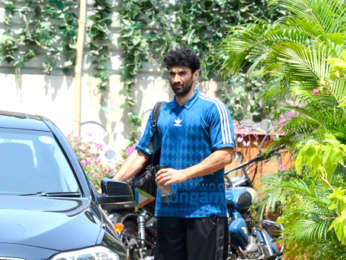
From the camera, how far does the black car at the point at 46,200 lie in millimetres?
3756

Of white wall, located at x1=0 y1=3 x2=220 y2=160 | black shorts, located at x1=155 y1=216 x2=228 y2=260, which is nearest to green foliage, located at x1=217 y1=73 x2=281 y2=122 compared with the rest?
white wall, located at x1=0 y1=3 x2=220 y2=160

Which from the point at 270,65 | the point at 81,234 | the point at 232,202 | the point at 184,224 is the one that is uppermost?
the point at 270,65

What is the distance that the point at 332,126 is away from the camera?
254 inches

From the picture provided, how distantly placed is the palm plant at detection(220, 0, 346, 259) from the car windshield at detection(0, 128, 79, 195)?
183 cm

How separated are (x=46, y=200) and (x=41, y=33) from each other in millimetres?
7920

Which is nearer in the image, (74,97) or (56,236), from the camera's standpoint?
(56,236)

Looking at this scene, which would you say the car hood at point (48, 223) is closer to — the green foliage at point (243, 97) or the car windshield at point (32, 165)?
the car windshield at point (32, 165)

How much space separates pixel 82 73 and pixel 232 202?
466 cm

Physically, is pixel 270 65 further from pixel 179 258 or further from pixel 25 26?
pixel 25 26

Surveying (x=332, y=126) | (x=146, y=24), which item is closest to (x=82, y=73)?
(x=146, y=24)

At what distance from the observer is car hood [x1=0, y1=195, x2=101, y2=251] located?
376cm

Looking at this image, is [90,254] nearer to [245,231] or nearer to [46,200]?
[46,200]

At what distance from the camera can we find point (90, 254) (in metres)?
3.82

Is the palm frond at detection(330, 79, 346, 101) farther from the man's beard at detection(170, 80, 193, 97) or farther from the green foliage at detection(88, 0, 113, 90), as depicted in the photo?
the green foliage at detection(88, 0, 113, 90)
